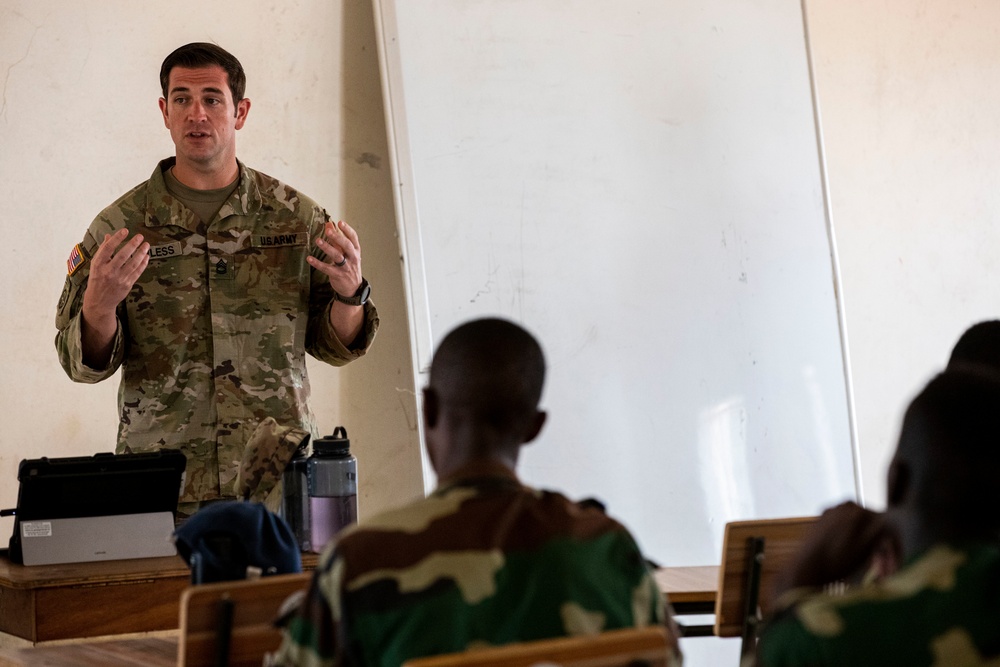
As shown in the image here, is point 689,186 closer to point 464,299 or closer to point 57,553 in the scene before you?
point 464,299

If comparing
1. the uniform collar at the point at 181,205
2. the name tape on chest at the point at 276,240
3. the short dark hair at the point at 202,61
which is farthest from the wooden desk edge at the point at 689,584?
the short dark hair at the point at 202,61

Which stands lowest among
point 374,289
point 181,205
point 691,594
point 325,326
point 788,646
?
point 691,594

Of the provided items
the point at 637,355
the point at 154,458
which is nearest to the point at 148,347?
the point at 154,458

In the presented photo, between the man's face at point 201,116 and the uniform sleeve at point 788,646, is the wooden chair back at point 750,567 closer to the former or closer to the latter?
the uniform sleeve at point 788,646

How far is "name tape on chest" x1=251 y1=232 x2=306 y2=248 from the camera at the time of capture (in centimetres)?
311

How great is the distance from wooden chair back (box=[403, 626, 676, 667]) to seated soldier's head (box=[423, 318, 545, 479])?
0.35 m

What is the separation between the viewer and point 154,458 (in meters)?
2.55

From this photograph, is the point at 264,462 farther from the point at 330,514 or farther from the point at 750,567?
the point at 750,567

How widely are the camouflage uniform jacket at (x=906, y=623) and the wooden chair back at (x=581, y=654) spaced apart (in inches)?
4.1

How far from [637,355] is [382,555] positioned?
8.72 ft

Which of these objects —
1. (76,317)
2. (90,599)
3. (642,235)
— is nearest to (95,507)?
(90,599)

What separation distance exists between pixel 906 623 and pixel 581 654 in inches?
12.0

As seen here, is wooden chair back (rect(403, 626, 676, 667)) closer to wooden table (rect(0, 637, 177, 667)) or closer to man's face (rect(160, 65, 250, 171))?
wooden table (rect(0, 637, 177, 667))

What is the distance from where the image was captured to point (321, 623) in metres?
1.32
